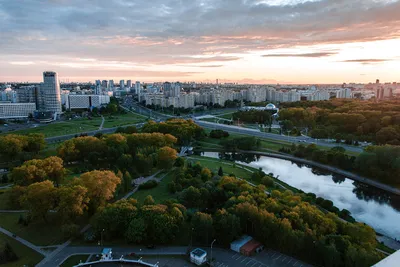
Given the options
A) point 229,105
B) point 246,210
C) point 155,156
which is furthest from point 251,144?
point 229,105

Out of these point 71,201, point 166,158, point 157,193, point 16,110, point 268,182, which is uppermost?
point 16,110

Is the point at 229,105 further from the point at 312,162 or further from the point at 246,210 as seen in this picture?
the point at 246,210

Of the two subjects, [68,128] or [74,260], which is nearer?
[74,260]

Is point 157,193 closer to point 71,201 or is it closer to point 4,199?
point 71,201

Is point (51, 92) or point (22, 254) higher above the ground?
point (51, 92)

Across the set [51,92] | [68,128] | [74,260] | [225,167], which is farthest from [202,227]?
[51,92]

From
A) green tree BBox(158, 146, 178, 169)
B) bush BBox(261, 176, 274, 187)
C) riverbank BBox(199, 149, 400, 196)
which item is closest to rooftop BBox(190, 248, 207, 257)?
bush BBox(261, 176, 274, 187)

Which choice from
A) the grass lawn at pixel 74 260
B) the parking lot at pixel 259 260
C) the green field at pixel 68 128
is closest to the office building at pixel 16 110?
the green field at pixel 68 128
